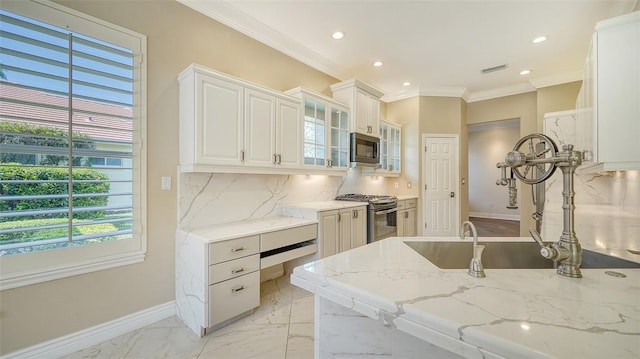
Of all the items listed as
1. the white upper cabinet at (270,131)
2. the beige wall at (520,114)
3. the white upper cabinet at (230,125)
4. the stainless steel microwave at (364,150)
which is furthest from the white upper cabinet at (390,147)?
the white upper cabinet at (230,125)

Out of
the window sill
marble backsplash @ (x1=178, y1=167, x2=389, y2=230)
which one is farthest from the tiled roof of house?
the window sill

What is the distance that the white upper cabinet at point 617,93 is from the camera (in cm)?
130

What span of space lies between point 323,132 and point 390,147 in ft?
6.24

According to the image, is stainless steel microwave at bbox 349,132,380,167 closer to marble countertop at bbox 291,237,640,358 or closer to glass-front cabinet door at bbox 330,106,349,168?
glass-front cabinet door at bbox 330,106,349,168

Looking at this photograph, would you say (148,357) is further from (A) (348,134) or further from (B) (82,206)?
(A) (348,134)

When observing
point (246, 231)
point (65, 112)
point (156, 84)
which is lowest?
point (246, 231)

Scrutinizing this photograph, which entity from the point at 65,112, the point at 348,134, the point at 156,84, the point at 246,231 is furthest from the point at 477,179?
the point at 65,112

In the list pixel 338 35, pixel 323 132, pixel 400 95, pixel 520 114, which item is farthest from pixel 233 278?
pixel 520 114

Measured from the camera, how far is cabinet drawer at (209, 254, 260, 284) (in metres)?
1.99

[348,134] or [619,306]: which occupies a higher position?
[348,134]

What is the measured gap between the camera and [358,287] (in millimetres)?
804

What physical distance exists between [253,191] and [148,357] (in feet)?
5.37

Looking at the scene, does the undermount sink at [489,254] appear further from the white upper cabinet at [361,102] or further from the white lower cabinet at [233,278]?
the white upper cabinet at [361,102]

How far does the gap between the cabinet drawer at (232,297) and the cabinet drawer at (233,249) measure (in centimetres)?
19
